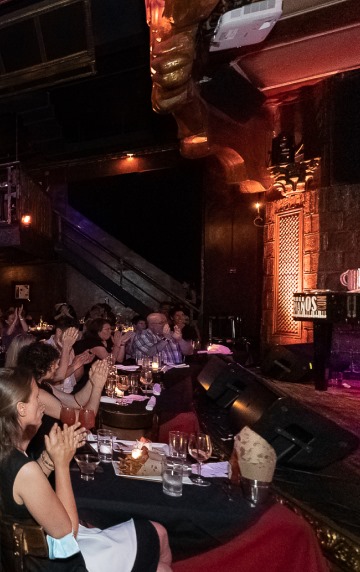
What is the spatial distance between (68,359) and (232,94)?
4.24 m

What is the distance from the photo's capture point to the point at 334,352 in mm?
6164

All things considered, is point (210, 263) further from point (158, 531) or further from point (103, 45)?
point (158, 531)

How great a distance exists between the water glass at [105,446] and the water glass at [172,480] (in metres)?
0.42

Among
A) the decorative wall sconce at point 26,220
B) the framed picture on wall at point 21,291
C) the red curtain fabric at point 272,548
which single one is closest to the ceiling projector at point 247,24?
the red curtain fabric at point 272,548

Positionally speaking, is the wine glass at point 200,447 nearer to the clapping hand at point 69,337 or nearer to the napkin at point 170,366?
the clapping hand at point 69,337

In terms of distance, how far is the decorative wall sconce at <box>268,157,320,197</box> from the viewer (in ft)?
21.3

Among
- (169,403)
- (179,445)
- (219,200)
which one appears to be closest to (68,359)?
(169,403)

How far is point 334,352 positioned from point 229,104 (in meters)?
3.75

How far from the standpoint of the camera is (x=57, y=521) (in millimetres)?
1530

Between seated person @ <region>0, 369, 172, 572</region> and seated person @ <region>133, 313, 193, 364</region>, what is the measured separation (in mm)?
3914

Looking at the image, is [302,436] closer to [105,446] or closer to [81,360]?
[105,446]

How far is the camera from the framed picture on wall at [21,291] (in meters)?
12.0

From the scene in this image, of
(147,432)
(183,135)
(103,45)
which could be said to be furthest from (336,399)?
(103,45)

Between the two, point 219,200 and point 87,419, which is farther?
point 219,200
